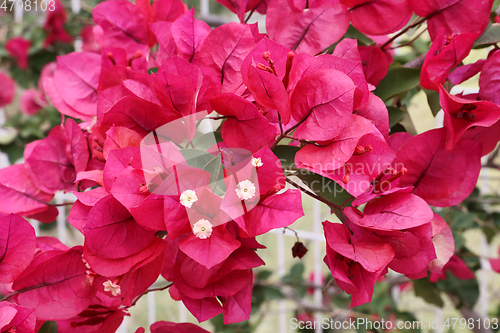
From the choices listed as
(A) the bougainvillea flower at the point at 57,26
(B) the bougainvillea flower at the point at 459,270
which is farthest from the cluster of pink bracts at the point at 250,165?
(A) the bougainvillea flower at the point at 57,26

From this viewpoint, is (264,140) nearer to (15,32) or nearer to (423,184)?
(423,184)

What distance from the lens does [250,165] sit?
265 mm

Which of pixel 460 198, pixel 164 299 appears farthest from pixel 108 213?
pixel 164 299

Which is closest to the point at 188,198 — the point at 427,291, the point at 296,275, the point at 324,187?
the point at 324,187

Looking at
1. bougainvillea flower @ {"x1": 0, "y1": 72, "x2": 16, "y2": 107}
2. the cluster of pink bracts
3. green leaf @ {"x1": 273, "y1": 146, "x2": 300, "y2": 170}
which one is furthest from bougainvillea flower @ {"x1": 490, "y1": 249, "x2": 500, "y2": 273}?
bougainvillea flower @ {"x1": 0, "y1": 72, "x2": 16, "y2": 107}

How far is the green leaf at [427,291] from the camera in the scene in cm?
75

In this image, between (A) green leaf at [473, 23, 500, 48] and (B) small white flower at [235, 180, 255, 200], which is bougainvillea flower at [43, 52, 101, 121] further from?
(A) green leaf at [473, 23, 500, 48]

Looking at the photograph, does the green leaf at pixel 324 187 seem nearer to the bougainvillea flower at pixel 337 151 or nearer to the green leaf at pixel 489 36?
the bougainvillea flower at pixel 337 151

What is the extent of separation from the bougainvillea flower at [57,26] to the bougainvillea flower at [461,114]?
4.07 ft

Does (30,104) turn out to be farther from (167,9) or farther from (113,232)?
(113,232)

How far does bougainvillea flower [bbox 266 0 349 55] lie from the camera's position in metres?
0.33

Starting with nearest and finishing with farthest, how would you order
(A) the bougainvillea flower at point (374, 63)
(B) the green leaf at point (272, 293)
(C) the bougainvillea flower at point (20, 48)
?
(A) the bougainvillea flower at point (374, 63) < (B) the green leaf at point (272, 293) < (C) the bougainvillea flower at point (20, 48)

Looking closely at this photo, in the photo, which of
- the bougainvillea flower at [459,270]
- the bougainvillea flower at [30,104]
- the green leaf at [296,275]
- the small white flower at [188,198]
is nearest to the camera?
the small white flower at [188,198]

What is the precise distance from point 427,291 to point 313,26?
662 mm
